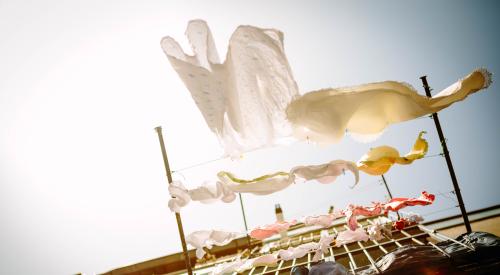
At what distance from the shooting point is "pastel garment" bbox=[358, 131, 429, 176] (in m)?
3.80

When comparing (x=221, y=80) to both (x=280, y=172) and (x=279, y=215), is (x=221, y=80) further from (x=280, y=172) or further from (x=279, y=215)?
(x=279, y=215)

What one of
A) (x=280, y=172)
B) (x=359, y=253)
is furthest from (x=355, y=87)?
(x=359, y=253)

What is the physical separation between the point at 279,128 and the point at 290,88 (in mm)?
470

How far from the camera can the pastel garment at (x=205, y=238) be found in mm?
3889

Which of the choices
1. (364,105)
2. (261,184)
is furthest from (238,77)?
(364,105)

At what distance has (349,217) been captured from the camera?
504 centimetres

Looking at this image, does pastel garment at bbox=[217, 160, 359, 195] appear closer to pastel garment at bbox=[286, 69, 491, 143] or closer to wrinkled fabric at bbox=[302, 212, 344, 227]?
pastel garment at bbox=[286, 69, 491, 143]

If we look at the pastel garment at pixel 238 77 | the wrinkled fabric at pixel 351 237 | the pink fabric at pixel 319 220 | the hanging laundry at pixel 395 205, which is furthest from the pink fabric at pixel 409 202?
the pastel garment at pixel 238 77

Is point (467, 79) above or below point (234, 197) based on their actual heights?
above

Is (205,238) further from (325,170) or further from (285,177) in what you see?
(325,170)

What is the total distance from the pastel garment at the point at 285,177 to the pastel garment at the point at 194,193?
0.11m

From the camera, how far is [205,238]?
401cm

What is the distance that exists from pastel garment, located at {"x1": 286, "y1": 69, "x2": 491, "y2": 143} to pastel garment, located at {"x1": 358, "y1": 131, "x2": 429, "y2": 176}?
74 centimetres

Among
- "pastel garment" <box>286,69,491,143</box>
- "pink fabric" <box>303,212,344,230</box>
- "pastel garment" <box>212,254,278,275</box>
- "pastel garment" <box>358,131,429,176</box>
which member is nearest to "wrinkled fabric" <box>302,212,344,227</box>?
"pink fabric" <box>303,212,344,230</box>
